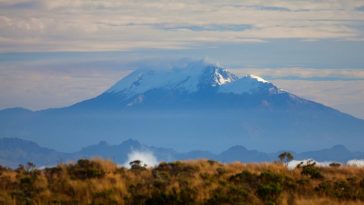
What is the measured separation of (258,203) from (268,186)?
161 cm

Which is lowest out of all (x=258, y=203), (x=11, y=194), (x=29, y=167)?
(x=258, y=203)

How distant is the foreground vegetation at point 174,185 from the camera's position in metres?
25.7

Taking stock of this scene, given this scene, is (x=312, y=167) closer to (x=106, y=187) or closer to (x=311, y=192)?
(x=311, y=192)

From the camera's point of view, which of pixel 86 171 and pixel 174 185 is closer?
pixel 174 185

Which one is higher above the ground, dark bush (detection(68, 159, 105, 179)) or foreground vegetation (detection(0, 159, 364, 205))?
dark bush (detection(68, 159, 105, 179))

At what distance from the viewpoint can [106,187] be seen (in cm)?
2688

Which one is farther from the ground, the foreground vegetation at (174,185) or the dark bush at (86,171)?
the dark bush at (86,171)

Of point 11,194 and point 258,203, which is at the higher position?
point 11,194

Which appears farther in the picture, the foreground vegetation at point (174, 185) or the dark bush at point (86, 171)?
the dark bush at point (86, 171)

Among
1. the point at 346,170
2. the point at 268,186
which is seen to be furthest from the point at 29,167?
the point at 346,170

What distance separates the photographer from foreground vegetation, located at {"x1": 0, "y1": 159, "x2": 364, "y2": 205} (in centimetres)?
2572

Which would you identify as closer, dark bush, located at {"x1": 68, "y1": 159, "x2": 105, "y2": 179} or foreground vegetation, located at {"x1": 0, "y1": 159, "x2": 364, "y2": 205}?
foreground vegetation, located at {"x1": 0, "y1": 159, "x2": 364, "y2": 205}

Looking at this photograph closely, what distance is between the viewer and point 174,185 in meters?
26.9

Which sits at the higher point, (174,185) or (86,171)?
(86,171)
